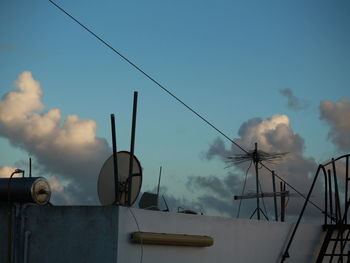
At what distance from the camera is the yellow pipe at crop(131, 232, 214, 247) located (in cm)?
1085

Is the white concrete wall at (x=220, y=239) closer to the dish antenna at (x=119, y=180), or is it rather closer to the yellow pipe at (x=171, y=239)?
the yellow pipe at (x=171, y=239)

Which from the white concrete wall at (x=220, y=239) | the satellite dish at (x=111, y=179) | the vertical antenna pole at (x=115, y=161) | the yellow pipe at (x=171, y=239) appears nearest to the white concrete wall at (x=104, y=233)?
the white concrete wall at (x=220, y=239)

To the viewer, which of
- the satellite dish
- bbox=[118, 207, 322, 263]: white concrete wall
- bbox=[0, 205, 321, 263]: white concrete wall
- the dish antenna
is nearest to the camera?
bbox=[0, 205, 321, 263]: white concrete wall

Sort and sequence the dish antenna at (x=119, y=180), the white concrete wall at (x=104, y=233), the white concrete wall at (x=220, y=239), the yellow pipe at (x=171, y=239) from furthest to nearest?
the dish antenna at (x=119, y=180), the white concrete wall at (x=220, y=239), the yellow pipe at (x=171, y=239), the white concrete wall at (x=104, y=233)

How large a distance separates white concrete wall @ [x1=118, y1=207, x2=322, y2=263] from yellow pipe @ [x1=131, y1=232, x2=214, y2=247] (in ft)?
0.41

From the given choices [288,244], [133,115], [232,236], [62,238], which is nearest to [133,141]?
[133,115]

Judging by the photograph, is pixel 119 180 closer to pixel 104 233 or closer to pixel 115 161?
pixel 115 161

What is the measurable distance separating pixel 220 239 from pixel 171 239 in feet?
6.76

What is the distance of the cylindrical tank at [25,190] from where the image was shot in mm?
11273

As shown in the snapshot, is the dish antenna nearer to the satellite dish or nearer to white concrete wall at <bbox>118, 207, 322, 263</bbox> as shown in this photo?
the satellite dish

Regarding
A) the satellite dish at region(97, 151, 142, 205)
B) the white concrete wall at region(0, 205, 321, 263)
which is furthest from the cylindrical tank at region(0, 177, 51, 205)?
the satellite dish at region(97, 151, 142, 205)

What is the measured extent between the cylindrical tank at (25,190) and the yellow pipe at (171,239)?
201 centimetres

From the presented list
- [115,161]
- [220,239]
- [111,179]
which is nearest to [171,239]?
[111,179]

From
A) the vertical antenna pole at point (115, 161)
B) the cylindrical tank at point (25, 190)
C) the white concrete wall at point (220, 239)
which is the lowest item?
the white concrete wall at point (220, 239)
